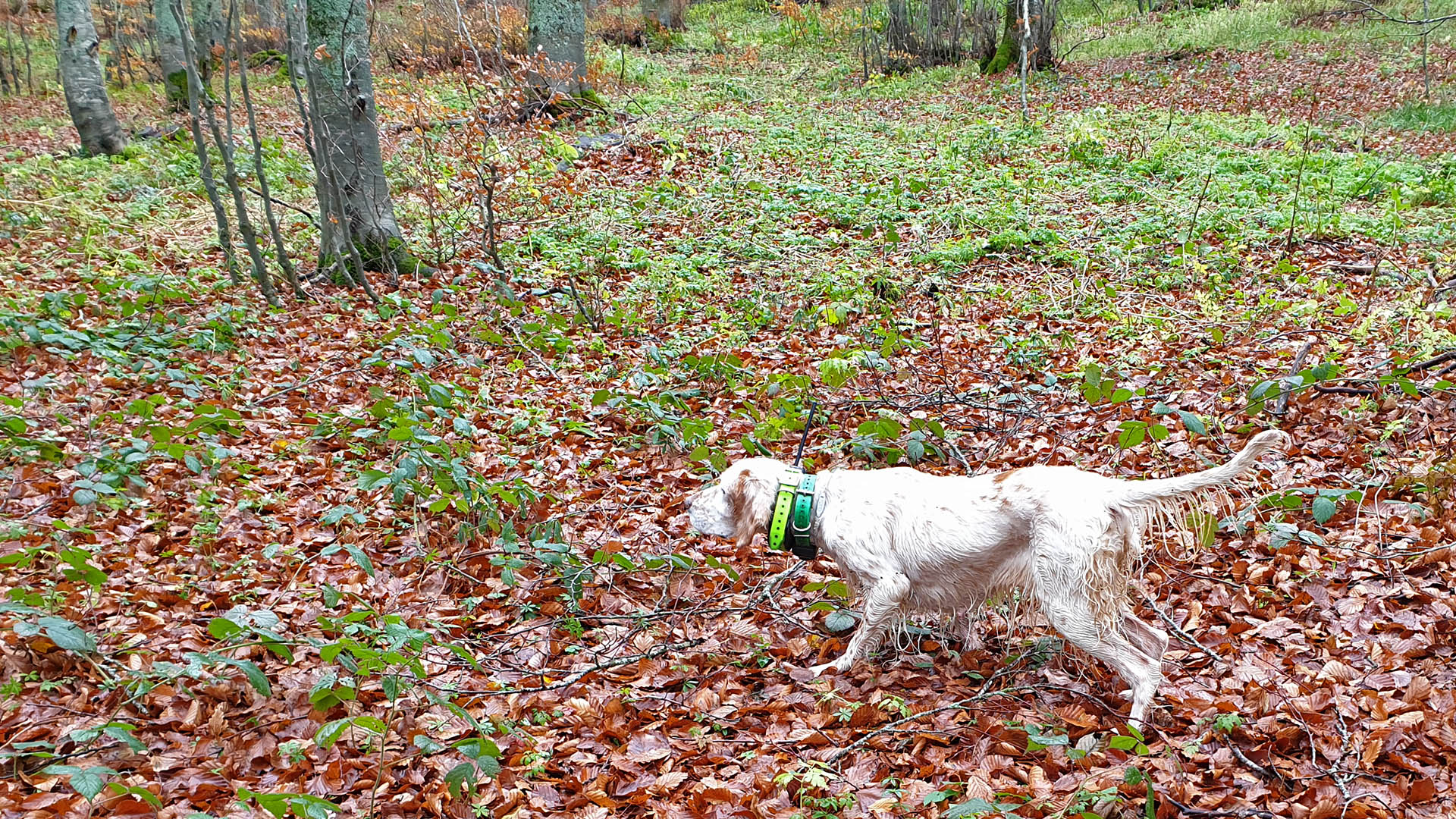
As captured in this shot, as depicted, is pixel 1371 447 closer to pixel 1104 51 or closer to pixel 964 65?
pixel 964 65

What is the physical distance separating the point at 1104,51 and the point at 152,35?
25.1m

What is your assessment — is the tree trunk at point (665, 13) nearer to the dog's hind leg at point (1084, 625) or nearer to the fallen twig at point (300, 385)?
the fallen twig at point (300, 385)

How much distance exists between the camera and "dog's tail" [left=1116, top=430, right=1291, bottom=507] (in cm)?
327

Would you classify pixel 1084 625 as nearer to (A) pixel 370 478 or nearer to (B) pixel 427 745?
(B) pixel 427 745

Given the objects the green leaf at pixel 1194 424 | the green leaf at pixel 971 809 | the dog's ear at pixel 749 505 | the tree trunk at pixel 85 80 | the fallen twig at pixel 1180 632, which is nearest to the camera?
the green leaf at pixel 971 809

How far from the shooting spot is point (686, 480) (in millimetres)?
6184

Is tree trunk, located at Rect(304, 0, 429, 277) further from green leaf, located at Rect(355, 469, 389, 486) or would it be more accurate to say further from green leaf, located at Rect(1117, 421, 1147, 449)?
green leaf, located at Rect(1117, 421, 1147, 449)

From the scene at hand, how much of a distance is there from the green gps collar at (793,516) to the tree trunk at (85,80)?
565 inches

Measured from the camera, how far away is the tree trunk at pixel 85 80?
12648mm

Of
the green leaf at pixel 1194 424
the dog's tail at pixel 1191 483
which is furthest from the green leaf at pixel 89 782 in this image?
the green leaf at pixel 1194 424

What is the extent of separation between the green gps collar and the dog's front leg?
1.22ft

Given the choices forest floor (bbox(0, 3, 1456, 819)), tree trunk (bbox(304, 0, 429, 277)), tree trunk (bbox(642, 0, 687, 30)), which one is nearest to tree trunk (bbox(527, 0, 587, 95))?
forest floor (bbox(0, 3, 1456, 819))

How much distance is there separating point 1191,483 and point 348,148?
8.75 meters

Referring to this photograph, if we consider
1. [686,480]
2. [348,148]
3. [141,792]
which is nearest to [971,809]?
[141,792]
